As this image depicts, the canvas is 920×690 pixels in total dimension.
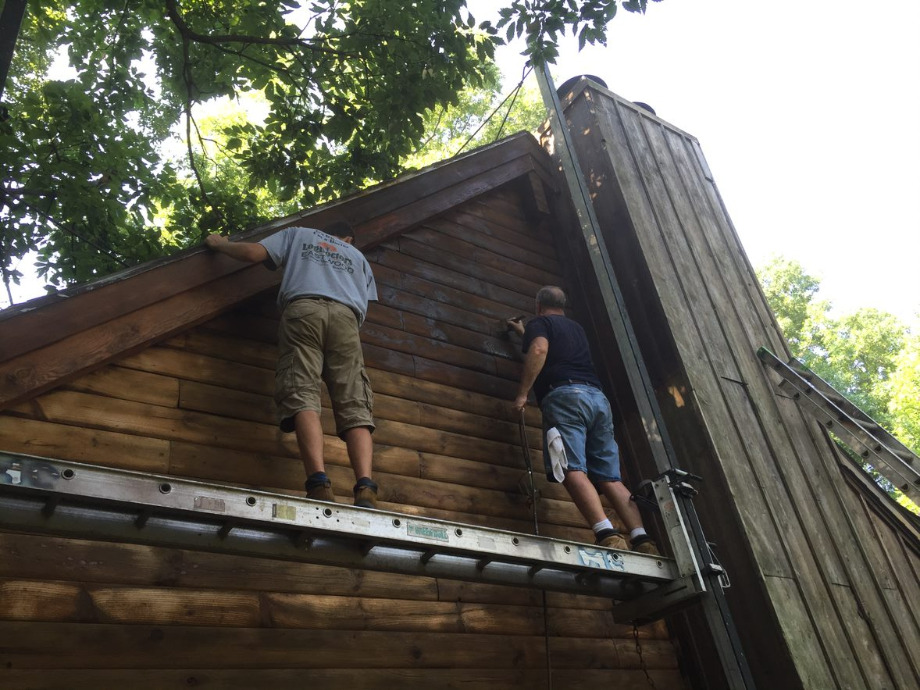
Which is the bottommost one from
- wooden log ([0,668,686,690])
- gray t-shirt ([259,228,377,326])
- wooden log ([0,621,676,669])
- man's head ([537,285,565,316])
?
wooden log ([0,668,686,690])

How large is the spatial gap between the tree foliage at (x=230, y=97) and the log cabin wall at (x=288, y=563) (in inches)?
92.0

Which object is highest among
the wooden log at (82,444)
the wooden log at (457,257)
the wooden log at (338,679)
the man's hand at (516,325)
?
the wooden log at (457,257)

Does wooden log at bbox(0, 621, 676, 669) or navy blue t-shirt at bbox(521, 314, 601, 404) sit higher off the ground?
navy blue t-shirt at bbox(521, 314, 601, 404)

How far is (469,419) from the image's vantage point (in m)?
4.66

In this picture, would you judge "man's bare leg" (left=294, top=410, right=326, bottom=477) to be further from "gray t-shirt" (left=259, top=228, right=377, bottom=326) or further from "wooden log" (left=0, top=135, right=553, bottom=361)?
"wooden log" (left=0, top=135, right=553, bottom=361)

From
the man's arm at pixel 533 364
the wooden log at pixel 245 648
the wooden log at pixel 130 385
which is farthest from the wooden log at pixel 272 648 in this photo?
the man's arm at pixel 533 364

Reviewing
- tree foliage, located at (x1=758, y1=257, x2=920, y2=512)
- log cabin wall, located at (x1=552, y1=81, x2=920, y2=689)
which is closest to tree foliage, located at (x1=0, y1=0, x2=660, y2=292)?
log cabin wall, located at (x1=552, y1=81, x2=920, y2=689)

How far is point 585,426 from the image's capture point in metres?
4.32

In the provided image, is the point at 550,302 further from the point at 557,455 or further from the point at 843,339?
the point at 843,339

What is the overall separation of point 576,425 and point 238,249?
210cm

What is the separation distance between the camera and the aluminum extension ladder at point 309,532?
2203mm

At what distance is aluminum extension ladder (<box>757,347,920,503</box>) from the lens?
5.14 meters

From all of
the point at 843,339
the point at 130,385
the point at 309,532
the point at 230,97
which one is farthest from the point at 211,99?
the point at 843,339

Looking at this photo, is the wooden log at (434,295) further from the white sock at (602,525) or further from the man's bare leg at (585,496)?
the white sock at (602,525)
